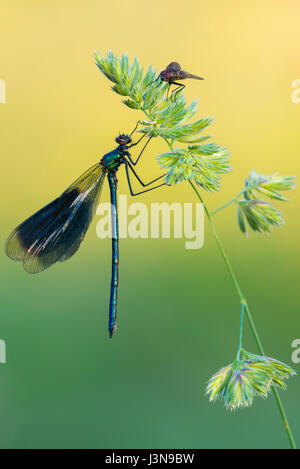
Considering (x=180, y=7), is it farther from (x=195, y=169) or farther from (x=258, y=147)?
(x=195, y=169)


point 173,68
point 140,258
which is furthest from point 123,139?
point 140,258

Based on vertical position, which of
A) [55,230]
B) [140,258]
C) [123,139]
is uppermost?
[123,139]

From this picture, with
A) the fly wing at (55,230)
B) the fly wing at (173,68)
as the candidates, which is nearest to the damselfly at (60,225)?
the fly wing at (55,230)

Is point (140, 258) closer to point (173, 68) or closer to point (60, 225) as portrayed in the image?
point (60, 225)

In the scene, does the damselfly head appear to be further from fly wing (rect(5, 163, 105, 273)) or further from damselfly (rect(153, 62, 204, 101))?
damselfly (rect(153, 62, 204, 101))

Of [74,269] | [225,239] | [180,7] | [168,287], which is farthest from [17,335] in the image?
[180,7]
